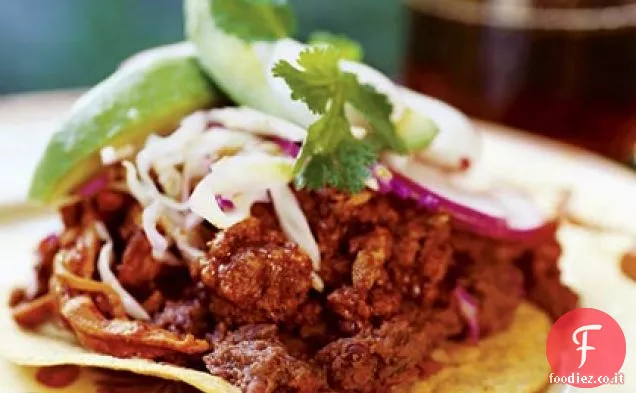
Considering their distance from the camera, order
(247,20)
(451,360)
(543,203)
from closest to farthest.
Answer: (451,360)
(247,20)
(543,203)

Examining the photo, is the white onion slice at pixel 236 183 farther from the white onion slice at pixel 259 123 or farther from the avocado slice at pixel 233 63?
the avocado slice at pixel 233 63

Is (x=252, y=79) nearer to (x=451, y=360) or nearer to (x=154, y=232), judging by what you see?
(x=154, y=232)

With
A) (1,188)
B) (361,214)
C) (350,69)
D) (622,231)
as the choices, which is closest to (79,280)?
(361,214)

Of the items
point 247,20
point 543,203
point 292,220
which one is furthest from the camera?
point 543,203

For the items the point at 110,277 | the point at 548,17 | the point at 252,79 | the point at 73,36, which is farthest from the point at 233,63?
the point at 73,36

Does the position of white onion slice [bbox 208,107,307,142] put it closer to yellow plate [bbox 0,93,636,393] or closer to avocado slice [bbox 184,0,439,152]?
avocado slice [bbox 184,0,439,152]

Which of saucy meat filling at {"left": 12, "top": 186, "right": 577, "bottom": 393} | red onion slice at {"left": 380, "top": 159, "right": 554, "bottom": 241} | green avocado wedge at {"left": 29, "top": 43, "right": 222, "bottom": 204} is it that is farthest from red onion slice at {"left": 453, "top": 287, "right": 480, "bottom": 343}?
green avocado wedge at {"left": 29, "top": 43, "right": 222, "bottom": 204}

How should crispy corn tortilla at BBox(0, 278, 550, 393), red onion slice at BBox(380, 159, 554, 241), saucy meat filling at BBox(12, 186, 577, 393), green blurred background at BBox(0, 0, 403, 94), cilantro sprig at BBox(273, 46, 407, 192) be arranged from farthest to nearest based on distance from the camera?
1. green blurred background at BBox(0, 0, 403, 94)
2. red onion slice at BBox(380, 159, 554, 241)
3. cilantro sprig at BBox(273, 46, 407, 192)
4. saucy meat filling at BBox(12, 186, 577, 393)
5. crispy corn tortilla at BBox(0, 278, 550, 393)

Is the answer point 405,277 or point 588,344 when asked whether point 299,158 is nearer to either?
point 405,277
